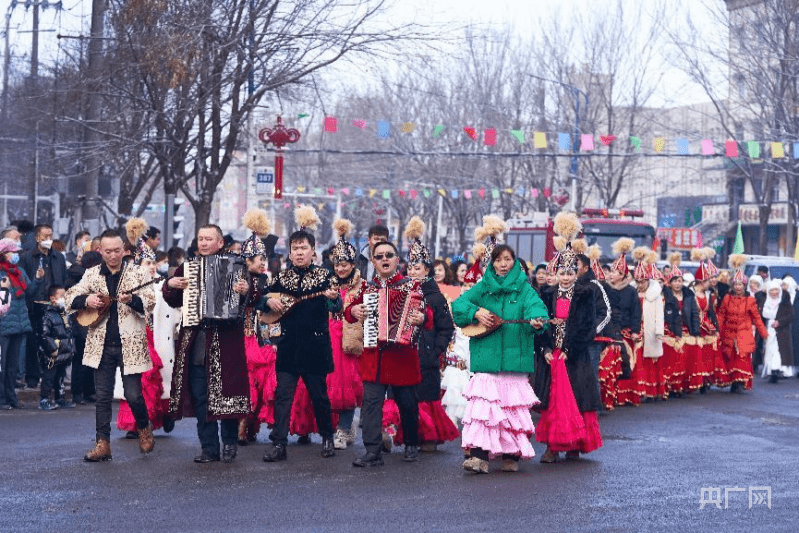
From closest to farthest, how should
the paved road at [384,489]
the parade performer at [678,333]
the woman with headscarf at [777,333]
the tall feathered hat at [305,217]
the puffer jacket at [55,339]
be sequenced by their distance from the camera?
the paved road at [384,489], the tall feathered hat at [305,217], the puffer jacket at [55,339], the parade performer at [678,333], the woman with headscarf at [777,333]

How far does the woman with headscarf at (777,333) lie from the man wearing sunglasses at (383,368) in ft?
39.9

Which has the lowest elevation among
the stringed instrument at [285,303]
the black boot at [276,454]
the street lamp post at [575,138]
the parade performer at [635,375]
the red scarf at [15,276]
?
the black boot at [276,454]

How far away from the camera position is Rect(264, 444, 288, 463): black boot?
10.6 metres

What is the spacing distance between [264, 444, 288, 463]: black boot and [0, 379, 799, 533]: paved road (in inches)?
4.7

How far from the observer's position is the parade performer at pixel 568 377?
10.9m

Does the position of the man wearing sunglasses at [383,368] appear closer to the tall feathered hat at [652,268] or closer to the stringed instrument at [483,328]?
the stringed instrument at [483,328]

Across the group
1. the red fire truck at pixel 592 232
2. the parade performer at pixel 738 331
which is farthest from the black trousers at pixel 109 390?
the red fire truck at pixel 592 232

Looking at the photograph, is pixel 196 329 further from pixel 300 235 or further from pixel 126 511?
pixel 126 511

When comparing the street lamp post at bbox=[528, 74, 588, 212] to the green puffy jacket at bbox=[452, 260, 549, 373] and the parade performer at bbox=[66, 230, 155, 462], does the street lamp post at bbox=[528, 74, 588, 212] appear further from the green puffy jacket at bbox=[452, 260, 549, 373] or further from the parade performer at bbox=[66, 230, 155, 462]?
the parade performer at bbox=[66, 230, 155, 462]

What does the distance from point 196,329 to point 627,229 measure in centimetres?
2268

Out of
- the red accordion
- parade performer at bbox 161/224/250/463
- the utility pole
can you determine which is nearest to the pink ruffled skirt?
the red accordion

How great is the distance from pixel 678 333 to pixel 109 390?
9468 millimetres

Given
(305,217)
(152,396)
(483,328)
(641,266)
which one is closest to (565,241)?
(305,217)

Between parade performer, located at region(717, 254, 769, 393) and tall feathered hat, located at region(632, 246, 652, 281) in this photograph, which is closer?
tall feathered hat, located at region(632, 246, 652, 281)
